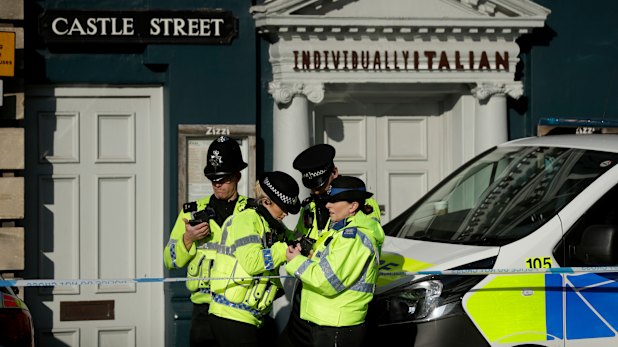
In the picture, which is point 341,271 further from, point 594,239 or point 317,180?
point 594,239

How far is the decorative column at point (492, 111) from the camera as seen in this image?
1070cm

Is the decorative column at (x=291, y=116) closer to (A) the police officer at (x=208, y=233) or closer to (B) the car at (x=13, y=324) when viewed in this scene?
(A) the police officer at (x=208, y=233)

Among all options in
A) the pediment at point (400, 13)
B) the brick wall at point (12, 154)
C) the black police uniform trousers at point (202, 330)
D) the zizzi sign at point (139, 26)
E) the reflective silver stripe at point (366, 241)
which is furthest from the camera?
the pediment at point (400, 13)

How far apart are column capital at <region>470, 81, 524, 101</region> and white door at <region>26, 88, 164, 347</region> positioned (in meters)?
2.99

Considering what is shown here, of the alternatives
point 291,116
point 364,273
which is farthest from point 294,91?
point 364,273

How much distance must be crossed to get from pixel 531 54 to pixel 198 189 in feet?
11.4

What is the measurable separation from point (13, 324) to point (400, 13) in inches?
219

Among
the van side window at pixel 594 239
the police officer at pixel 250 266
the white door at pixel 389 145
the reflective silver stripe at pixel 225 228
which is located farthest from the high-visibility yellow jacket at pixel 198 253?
the white door at pixel 389 145

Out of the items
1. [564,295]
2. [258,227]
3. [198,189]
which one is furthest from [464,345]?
[198,189]

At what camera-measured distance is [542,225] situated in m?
6.93

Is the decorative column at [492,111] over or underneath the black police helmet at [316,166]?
over

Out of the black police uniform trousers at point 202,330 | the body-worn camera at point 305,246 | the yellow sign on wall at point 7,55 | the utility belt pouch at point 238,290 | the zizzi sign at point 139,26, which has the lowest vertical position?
the black police uniform trousers at point 202,330

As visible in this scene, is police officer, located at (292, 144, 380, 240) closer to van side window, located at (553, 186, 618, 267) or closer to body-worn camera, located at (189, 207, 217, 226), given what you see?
body-worn camera, located at (189, 207, 217, 226)

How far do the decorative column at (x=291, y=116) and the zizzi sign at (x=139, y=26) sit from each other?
0.70m
